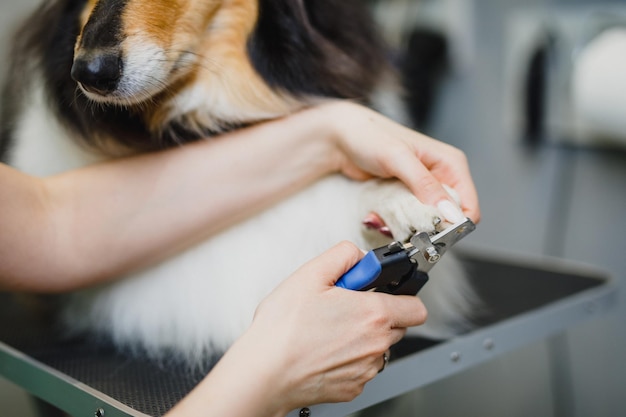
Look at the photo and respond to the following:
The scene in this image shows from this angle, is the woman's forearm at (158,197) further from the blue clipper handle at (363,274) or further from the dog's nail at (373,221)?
the blue clipper handle at (363,274)

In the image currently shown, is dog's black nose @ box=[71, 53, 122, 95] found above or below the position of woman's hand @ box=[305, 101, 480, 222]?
above

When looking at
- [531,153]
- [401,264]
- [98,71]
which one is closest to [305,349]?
[401,264]

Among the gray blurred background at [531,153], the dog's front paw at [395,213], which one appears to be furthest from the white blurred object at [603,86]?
the dog's front paw at [395,213]

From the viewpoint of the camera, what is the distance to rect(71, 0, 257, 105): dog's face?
62cm

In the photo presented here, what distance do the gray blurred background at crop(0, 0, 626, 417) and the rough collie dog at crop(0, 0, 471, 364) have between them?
468 mm

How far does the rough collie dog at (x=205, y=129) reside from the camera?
77 centimetres

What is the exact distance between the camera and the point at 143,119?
0.80 m

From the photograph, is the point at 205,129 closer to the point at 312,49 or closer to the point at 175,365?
the point at 312,49

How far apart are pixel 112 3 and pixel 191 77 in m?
0.16

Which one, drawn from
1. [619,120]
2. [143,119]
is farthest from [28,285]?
[619,120]

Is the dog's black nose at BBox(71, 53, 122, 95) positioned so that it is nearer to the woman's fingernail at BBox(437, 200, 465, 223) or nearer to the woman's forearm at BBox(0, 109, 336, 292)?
the woman's forearm at BBox(0, 109, 336, 292)

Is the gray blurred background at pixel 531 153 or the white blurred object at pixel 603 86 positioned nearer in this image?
the white blurred object at pixel 603 86

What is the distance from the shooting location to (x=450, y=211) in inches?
25.5

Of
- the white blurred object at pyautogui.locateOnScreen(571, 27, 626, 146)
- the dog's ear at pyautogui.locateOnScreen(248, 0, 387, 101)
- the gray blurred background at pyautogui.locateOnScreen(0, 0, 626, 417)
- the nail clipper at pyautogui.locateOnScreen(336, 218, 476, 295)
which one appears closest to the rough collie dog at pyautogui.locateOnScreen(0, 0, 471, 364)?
the dog's ear at pyautogui.locateOnScreen(248, 0, 387, 101)
